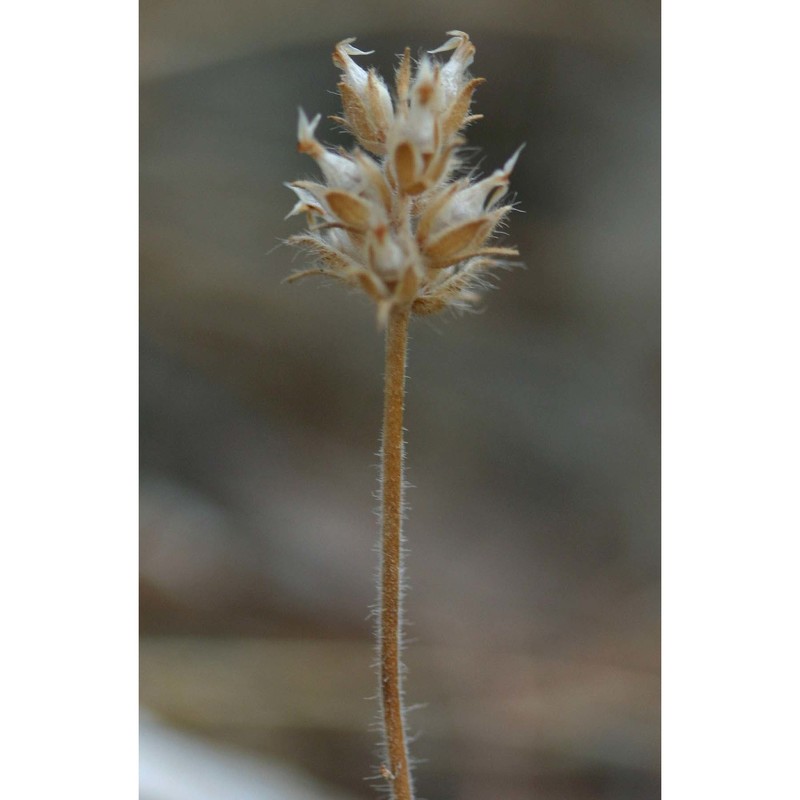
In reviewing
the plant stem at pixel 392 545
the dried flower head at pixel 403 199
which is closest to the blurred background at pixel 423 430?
the plant stem at pixel 392 545

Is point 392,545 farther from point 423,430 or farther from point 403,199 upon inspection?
point 423,430

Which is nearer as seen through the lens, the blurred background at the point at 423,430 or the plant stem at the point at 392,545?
the plant stem at the point at 392,545

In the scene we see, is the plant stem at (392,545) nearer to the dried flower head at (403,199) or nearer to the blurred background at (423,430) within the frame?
the dried flower head at (403,199)

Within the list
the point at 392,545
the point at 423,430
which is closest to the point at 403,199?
the point at 392,545

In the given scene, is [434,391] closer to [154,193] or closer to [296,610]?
[296,610]

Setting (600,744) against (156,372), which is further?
(156,372)

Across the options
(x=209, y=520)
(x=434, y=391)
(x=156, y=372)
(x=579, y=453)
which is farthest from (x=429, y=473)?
(x=156, y=372)
